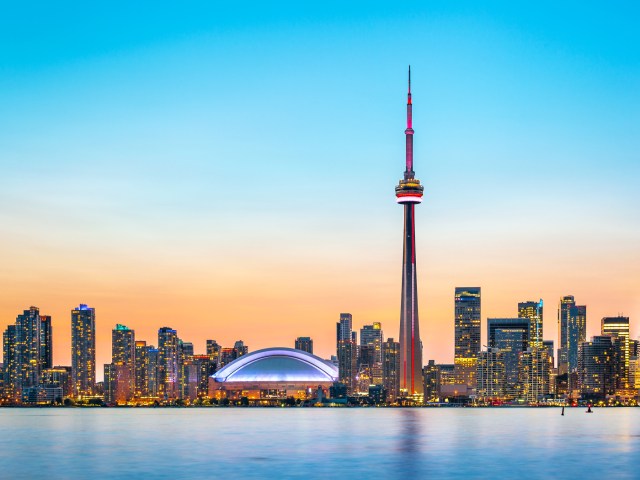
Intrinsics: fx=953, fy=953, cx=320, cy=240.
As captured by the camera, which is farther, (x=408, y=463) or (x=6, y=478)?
(x=408, y=463)

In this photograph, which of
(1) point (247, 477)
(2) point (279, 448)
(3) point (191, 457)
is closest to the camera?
(1) point (247, 477)

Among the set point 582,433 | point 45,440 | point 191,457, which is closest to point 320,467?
point 191,457

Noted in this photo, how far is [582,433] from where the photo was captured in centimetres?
15325

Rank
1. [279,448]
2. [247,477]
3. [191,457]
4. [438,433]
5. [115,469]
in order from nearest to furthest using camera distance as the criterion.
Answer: [247,477] < [115,469] < [191,457] < [279,448] < [438,433]

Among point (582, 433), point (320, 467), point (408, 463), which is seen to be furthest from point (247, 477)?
point (582, 433)

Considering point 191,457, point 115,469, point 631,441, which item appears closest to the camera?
point 115,469

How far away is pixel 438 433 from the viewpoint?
5743 inches

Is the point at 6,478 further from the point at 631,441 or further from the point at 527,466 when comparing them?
the point at 631,441

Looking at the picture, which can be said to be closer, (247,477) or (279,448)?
(247,477)

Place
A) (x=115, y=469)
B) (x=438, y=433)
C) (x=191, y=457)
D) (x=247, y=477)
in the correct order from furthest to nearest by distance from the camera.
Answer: (x=438, y=433)
(x=191, y=457)
(x=115, y=469)
(x=247, y=477)

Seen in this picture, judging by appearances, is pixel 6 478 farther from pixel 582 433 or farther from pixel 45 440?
pixel 582 433

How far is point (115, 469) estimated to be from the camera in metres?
87.2

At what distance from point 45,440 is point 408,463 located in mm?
63605

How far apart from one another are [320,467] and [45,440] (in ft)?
199
